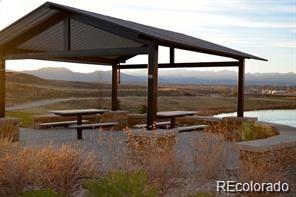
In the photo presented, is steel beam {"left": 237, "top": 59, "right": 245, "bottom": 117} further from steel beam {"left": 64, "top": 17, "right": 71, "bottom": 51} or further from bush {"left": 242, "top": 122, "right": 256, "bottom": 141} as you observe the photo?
steel beam {"left": 64, "top": 17, "right": 71, "bottom": 51}

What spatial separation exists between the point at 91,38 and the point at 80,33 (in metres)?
0.72

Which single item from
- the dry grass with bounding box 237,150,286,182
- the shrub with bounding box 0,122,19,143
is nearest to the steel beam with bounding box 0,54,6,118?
the shrub with bounding box 0,122,19,143

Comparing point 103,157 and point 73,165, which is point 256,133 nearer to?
point 103,157

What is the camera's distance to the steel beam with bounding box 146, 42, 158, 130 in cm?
884

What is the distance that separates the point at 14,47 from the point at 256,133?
21.9 feet

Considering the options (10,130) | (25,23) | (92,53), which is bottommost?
(10,130)

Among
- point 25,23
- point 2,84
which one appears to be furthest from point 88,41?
point 2,84

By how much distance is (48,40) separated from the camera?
11852mm

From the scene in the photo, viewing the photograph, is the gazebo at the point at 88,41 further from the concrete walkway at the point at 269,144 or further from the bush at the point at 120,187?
the bush at the point at 120,187

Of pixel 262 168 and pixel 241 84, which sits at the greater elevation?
pixel 241 84

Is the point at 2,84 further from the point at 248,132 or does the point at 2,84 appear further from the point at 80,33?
the point at 248,132

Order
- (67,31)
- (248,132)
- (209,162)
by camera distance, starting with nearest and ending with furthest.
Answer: (209,162), (67,31), (248,132)

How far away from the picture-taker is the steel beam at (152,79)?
29.0 feet

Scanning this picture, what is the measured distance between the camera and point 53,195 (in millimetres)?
4711
